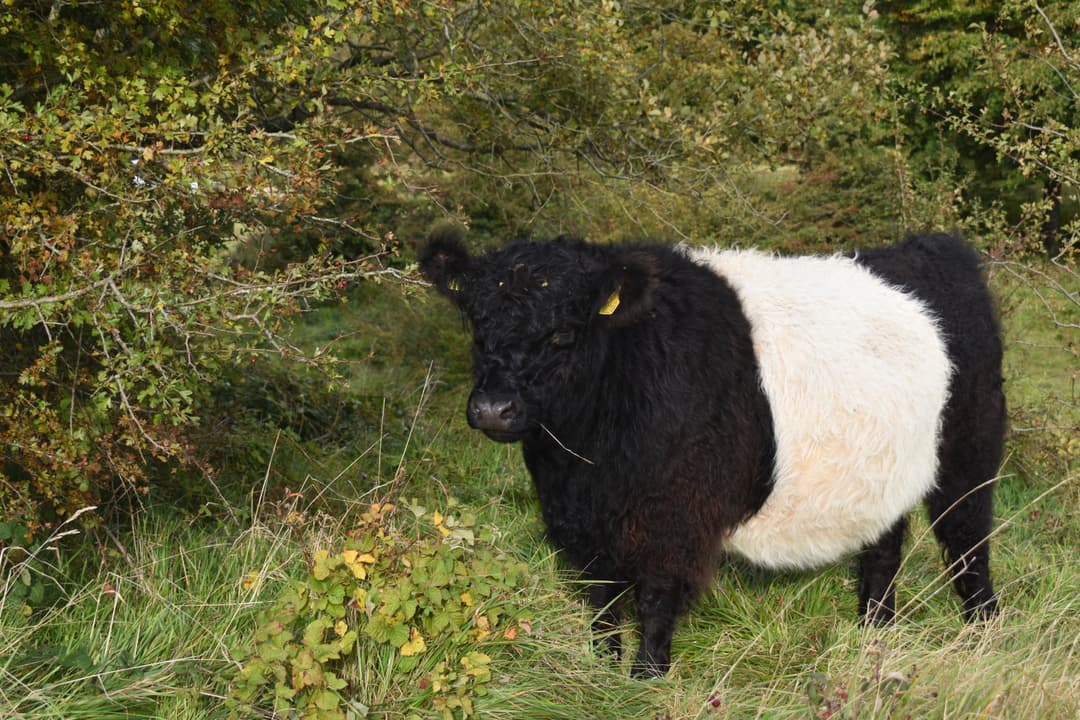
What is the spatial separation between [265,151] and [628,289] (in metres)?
1.44

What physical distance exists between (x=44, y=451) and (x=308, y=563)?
1.10 metres

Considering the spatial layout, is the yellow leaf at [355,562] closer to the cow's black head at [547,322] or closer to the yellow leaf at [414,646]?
the yellow leaf at [414,646]

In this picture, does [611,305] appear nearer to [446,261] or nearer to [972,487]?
[446,261]

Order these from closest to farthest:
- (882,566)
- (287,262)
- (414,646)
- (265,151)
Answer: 1. (414,646)
2. (265,151)
3. (882,566)
4. (287,262)

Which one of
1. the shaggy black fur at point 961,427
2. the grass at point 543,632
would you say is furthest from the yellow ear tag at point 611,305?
the shaggy black fur at point 961,427

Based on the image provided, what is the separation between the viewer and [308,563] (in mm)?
3602

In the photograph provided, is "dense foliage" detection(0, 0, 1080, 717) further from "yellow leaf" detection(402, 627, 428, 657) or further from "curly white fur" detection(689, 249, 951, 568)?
"curly white fur" detection(689, 249, 951, 568)

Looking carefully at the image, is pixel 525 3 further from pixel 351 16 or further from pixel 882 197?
pixel 882 197

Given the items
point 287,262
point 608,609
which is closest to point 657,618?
point 608,609

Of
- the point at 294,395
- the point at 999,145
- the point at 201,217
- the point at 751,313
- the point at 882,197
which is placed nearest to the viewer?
the point at 751,313

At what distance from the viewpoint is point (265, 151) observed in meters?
3.65

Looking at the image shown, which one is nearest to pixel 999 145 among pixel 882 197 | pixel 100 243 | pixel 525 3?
pixel 525 3

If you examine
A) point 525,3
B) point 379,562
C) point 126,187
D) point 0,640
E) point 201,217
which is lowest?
point 0,640

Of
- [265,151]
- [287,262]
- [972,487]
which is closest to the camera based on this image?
[265,151]
